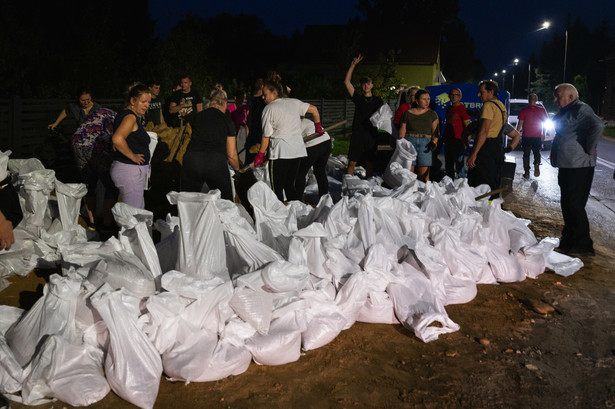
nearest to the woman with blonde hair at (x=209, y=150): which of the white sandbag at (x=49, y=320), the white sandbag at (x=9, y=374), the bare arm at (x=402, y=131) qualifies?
the white sandbag at (x=49, y=320)

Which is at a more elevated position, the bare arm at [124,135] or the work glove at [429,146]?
the bare arm at [124,135]

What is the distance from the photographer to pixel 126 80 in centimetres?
1345

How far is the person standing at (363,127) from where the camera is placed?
7340mm

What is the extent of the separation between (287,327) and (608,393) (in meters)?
1.75

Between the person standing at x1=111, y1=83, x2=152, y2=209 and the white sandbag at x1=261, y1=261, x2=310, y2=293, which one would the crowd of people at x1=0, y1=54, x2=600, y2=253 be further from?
the white sandbag at x1=261, y1=261, x2=310, y2=293

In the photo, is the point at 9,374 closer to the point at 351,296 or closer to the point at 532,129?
the point at 351,296

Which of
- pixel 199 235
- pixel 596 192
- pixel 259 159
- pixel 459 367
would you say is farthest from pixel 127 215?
pixel 596 192

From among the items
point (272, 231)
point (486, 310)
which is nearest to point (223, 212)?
point (272, 231)

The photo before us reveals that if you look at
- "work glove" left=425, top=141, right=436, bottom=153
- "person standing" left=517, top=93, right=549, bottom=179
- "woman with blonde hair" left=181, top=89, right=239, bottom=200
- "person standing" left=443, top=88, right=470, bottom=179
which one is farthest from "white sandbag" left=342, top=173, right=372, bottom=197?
"person standing" left=517, top=93, right=549, bottom=179

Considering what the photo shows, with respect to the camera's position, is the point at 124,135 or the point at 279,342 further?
the point at 124,135

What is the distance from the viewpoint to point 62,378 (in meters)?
2.81

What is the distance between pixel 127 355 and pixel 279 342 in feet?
2.70

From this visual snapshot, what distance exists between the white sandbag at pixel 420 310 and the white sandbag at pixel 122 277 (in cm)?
160

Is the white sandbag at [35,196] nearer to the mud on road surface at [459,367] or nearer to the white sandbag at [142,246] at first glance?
the mud on road surface at [459,367]
